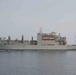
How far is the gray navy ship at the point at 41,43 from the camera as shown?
10349 cm

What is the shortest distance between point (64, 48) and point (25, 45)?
14.0 m

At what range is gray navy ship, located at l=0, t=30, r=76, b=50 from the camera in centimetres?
10349

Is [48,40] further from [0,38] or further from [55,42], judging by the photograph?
[0,38]

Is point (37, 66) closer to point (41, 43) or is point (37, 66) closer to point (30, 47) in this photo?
point (30, 47)

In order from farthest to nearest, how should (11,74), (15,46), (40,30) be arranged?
1. (40,30)
2. (15,46)
3. (11,74)

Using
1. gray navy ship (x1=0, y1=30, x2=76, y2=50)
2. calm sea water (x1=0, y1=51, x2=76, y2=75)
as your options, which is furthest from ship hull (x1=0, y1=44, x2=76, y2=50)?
calm sea water (x1=0, y1=51, x2=76, y2=75)

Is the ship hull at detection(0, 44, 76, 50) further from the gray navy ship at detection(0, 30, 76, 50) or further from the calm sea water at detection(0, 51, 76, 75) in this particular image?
the calm sea water at detection(0, 51, 76, 75)

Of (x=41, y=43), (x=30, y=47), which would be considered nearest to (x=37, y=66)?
(x=30, y=47)

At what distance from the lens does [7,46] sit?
339 ft

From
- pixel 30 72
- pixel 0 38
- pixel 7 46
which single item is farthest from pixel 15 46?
pixel 30 72

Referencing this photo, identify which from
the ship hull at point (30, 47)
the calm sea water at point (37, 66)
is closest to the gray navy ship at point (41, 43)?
the ship hull at point (30, 47)

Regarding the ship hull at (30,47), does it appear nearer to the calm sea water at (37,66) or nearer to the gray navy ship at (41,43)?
the gray navy ship at (41,43)

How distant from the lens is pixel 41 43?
344ft

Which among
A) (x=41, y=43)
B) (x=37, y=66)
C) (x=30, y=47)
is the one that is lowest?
(x=37, y=66)
